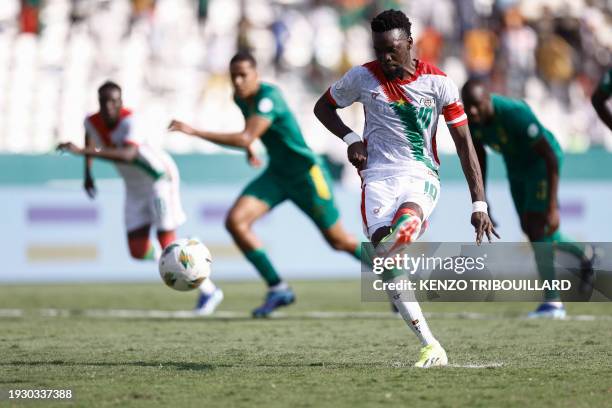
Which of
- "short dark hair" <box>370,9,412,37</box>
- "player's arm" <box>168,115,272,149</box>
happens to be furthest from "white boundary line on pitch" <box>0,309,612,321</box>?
"short dark hair" <box>370,9,412,37</box>

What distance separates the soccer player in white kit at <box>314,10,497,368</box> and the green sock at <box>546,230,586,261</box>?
4.23m

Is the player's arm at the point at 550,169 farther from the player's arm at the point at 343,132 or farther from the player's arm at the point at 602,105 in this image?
the player's arm at the point at 343,132

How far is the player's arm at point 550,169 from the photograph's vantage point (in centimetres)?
1083

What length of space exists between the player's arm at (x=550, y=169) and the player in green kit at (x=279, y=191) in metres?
2.03

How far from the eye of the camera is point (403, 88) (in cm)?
705

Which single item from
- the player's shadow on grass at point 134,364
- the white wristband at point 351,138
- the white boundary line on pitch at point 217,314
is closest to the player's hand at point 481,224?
the white wristband at point 351,138

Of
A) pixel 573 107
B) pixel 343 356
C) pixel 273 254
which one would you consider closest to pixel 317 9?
pixel 573 107

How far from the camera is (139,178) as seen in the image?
1209 centimetres

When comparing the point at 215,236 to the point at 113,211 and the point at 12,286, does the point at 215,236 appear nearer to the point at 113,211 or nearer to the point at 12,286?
the point at 113,211

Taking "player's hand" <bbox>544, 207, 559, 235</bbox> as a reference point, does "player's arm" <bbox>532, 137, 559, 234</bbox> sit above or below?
above

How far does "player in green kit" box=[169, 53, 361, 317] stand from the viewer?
11156 mm

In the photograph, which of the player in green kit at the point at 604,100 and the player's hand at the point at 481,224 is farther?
the player in green kit at the point at 604,100

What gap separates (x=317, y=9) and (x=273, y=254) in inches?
279

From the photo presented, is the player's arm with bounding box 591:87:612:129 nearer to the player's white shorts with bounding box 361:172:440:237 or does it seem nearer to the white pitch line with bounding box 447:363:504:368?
the player's white shorts with bounding box 361:172:440:237
